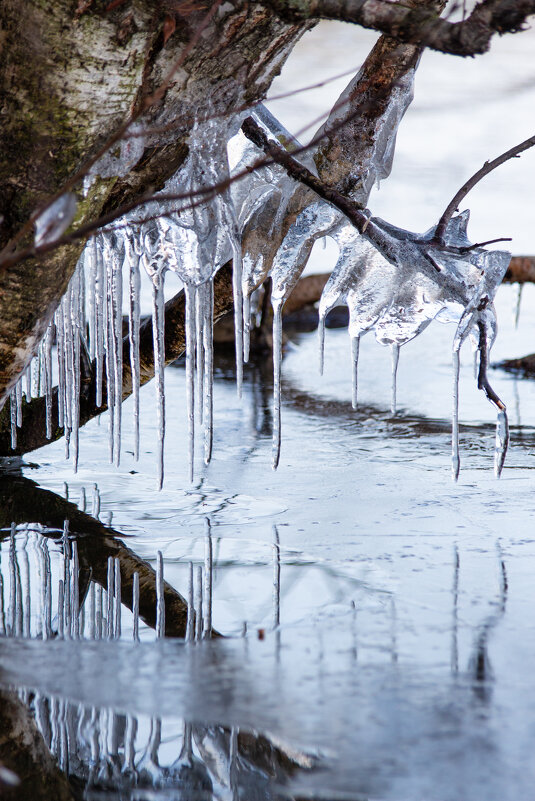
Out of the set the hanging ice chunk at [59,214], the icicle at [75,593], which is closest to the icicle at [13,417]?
the icicle at [75,593]

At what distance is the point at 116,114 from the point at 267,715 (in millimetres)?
1551

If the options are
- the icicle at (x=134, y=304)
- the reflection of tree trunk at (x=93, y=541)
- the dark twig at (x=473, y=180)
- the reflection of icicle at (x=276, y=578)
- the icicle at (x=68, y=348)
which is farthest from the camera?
the icicle at (x=68, y=348)

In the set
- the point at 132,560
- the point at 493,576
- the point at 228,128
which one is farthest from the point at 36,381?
the point at 493,576

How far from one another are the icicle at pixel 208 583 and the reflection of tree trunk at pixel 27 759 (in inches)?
23.3

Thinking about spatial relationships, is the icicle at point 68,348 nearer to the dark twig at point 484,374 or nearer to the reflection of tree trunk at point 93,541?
the reflection of tree trunk at point 93,541

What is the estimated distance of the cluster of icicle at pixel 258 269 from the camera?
10.2 ft

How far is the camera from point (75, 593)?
8.94 ft

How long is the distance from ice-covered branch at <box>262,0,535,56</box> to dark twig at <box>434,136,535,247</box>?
3.56 feet

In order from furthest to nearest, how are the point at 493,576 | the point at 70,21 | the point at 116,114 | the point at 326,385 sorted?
the point at 326,385 → the point at 493,576 → the point at 116,114 → the point at 70,21

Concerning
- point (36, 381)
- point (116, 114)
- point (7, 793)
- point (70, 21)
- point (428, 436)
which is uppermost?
point (70, 21)

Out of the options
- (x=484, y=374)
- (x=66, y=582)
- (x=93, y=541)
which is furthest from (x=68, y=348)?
(x=484, y=374)

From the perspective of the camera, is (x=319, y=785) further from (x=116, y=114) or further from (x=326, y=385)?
(x=326, y=385)

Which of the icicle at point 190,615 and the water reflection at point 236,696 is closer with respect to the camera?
the water reflection at point 236,696

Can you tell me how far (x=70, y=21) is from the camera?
2.13 m
